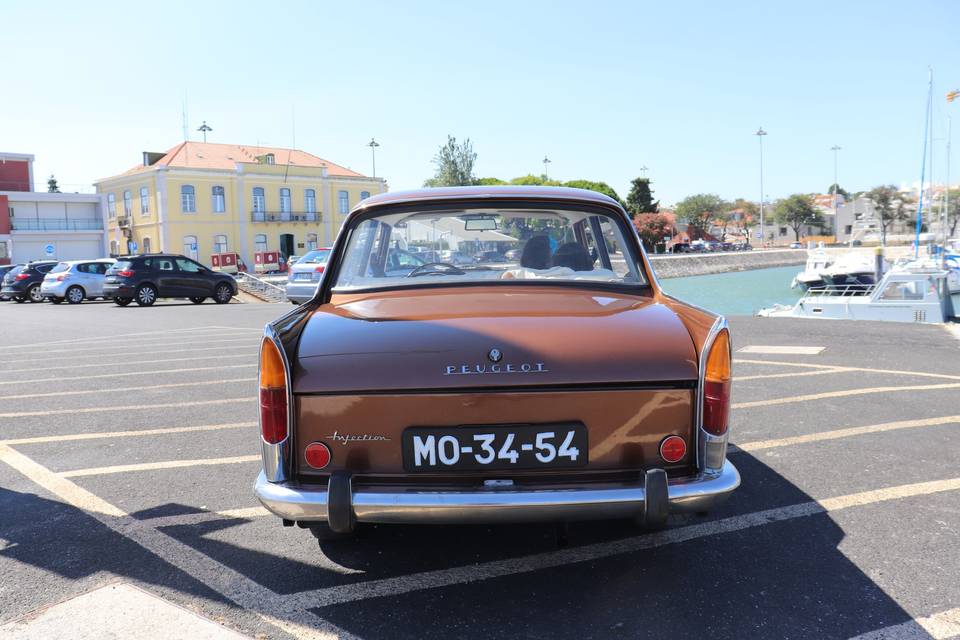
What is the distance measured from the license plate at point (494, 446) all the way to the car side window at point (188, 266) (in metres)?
22.0

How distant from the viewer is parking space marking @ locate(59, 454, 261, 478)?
192 inches

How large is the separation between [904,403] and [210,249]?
186 ft

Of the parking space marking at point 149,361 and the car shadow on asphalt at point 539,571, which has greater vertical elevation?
the car shadow on asphalt at point 539,571

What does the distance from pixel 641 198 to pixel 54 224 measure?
66134 millimetres

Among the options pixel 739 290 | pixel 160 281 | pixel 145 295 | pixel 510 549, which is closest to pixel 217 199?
pixel 160 281

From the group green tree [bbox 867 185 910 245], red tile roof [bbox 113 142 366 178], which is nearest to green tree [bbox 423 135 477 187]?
red tile roof [bbox 113 142 366 178]

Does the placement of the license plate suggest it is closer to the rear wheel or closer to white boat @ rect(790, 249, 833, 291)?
the rear wheel

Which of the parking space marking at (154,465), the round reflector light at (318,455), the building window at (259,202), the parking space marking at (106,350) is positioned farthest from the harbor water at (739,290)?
the round reflector light at (318,455)

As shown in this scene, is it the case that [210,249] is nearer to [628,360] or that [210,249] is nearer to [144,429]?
[144,429]

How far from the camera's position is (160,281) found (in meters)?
22.6

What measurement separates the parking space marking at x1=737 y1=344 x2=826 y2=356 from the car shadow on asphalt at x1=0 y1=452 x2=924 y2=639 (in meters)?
5.77

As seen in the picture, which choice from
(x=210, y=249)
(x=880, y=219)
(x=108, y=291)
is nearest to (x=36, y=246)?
(x=210, y=249)

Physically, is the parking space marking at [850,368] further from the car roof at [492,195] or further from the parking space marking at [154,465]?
the parking space marking at [154,465]

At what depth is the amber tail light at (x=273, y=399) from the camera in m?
2.97
